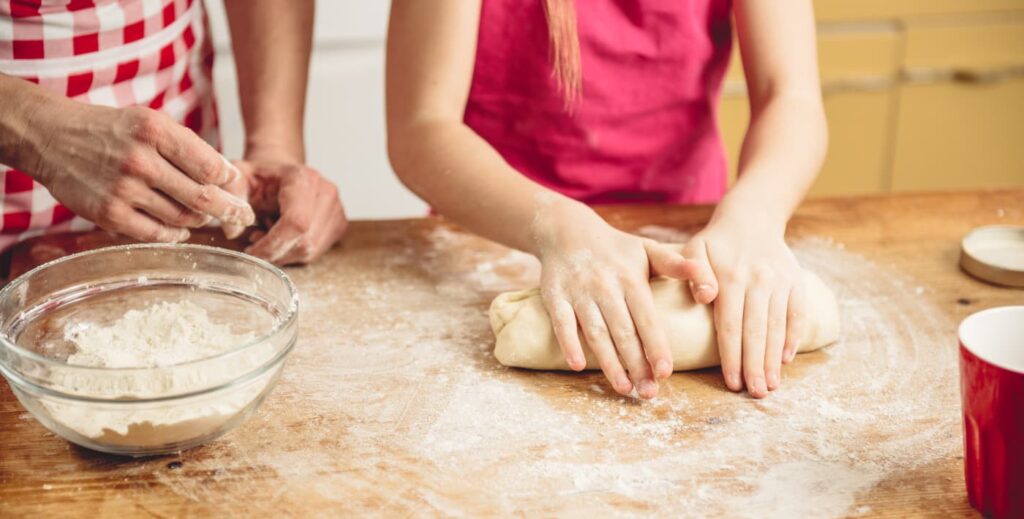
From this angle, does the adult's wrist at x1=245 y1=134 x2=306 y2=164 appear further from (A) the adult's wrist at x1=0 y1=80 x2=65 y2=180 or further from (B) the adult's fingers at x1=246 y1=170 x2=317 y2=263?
(A) the adult's wrist at x1=0 y1=80 x2=65 y2=180

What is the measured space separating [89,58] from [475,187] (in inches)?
21.1

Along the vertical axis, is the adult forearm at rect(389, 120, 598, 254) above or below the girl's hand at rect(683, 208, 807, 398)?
above

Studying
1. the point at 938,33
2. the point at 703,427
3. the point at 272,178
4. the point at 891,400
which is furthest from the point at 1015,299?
the point at 938,33

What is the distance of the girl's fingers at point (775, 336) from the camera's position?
979 mm

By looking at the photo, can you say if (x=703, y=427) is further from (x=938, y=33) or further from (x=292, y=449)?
(x=938, y=33)

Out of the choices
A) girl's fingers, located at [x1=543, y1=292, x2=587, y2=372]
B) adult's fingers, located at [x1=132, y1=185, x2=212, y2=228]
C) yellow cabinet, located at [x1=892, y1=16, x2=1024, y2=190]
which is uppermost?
adult's fingers, located at [x1=132, y1=185, x2=212, y2=228]

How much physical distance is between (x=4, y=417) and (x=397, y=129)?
577 mm

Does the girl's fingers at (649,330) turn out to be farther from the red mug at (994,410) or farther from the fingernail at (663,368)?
the red mug at (994,410)

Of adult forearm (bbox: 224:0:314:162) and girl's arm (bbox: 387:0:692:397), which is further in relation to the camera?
adult forearm (bbox: 224:0:314:162)

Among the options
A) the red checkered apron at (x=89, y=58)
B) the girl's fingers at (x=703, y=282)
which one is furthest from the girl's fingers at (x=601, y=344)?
the red checkered apron at (x=89, y=58)

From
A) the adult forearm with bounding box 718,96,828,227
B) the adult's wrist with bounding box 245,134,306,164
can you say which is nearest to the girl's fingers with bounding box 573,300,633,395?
the adult forearm with bounding box 718,96,828,227

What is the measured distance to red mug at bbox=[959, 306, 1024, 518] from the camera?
0.71 m

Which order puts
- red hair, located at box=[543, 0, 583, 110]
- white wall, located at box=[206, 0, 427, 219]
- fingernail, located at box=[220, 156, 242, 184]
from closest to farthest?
1. fingernail, located at box=[220, 156, 242, 184]
2. red hair, located at box=[543, 0, 583, 110]
3. white wall, located at box=[206, 0, 427, 219]

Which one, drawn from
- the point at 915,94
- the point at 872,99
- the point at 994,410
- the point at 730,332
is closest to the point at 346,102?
the point at 872,99
